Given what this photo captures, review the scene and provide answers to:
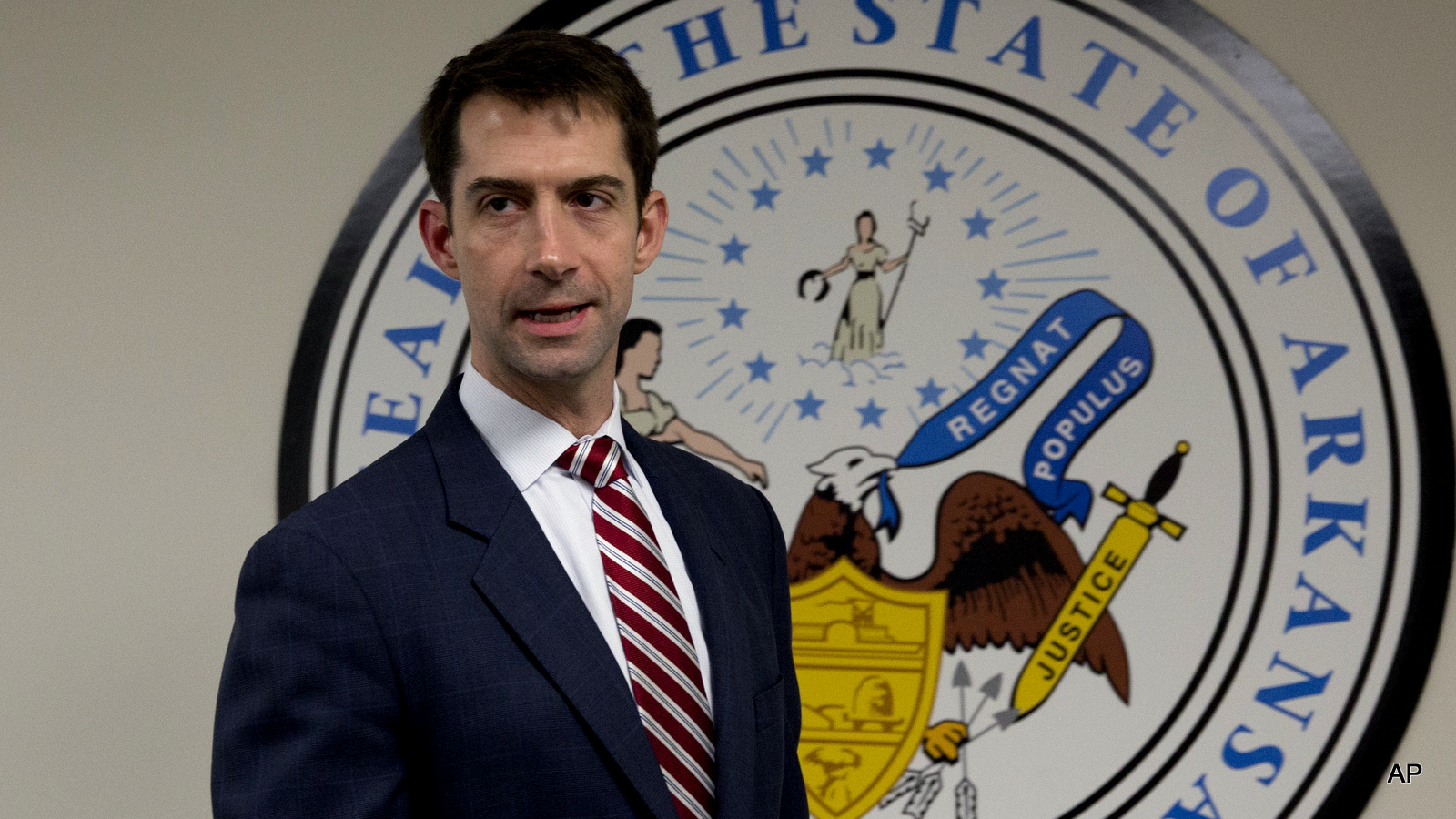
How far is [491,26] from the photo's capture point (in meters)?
2.07

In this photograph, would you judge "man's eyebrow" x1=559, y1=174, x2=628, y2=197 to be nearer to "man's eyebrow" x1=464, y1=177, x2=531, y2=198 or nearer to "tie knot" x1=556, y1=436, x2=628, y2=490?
"man's eyebrow" x1=464, y1=177, x2=531, y2=198

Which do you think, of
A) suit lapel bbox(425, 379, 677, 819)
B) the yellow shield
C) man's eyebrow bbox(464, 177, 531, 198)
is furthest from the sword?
man's eyebrow bbox(464, 177, 531, 198)

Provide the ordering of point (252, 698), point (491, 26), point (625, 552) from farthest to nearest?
point (491, 26) < point (625, 552) < point (252, 698)

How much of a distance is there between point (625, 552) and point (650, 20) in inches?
47.0

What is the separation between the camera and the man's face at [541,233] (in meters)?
1.07

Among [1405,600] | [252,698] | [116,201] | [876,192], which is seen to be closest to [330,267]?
[116,201]

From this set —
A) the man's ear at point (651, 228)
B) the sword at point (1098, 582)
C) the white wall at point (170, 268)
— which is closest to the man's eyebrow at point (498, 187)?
the man's ear at point (651, 228)

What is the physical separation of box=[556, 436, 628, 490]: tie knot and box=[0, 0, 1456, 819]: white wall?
3.53 ft

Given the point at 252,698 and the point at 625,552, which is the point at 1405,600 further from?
the point at 252,698

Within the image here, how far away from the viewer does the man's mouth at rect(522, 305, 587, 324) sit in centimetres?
108

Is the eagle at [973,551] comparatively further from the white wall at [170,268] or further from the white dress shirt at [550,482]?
the white dress shirt at [550,482]

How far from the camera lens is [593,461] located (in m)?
1.13

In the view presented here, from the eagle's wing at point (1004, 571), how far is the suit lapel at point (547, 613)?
3.44 ft

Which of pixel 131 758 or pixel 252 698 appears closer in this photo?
pixel 252 698
